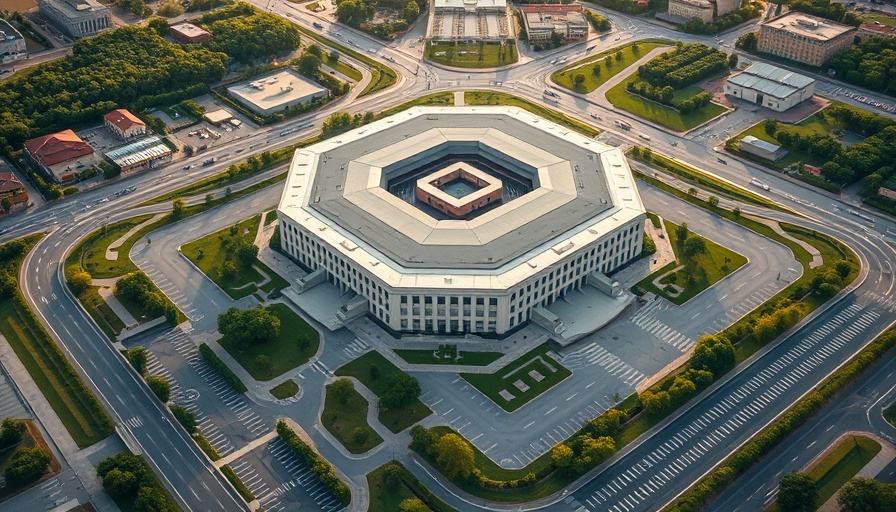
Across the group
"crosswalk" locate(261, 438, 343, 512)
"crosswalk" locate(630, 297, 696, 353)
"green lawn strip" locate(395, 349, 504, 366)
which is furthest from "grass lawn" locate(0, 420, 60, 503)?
"crosswalk" locate(630, 297, 696, 353)

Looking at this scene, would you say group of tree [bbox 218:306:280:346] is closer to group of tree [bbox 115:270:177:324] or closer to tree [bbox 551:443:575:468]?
group of tree [bbox 115:270:177:324]

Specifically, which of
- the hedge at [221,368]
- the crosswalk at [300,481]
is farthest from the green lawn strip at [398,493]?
the hedge at [221,368]

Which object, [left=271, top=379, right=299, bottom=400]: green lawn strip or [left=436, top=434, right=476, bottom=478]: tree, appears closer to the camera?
[left=436, top=434, right=476, bottom=478]: tree

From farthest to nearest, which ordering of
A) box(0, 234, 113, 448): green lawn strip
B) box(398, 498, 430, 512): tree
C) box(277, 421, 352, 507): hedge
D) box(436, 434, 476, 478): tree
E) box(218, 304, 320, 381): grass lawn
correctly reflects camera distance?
box(218, 304, 320, 381): grass lawn < box(0, 234, 113, 448): green lawn strip < box(436, 434, 476, 478): tree < box(277, 421, 352, 507): hedge < box(398, 498, 430, 512): tree

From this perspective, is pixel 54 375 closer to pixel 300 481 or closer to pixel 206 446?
pixel 206 446

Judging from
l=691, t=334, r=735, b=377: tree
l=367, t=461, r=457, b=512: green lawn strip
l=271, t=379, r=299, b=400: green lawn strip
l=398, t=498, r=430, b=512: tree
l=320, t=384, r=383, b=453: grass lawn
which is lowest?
l=271, t=379, r=299, b=400: green lawn strip

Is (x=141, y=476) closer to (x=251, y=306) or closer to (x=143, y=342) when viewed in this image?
(x=143, y=342)

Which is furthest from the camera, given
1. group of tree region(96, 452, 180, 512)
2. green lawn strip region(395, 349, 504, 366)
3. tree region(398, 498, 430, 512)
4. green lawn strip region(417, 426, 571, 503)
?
green lawn strip region(395, 349, 504, 366)

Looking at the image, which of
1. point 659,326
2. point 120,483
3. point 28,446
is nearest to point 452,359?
point 659,326
